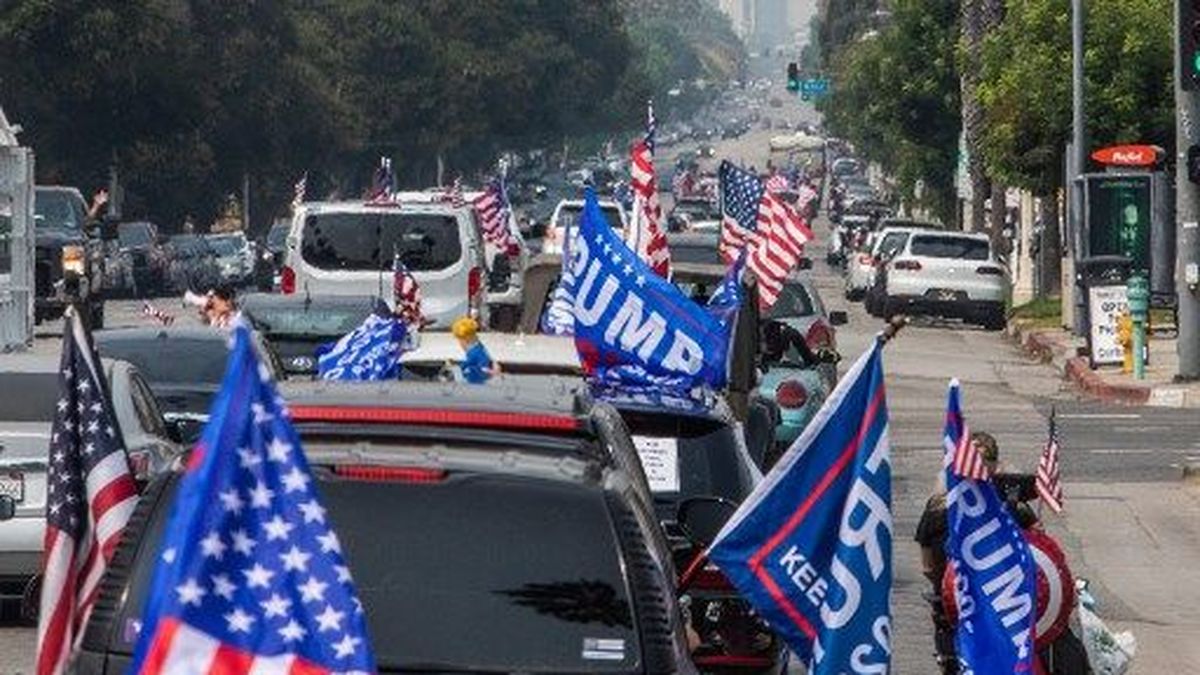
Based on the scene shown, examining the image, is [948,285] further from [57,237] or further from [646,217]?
[646,217]

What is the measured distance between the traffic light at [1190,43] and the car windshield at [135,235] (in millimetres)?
32784

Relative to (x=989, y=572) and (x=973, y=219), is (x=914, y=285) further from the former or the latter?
(x=989, y=572)

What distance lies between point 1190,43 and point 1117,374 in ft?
23.9

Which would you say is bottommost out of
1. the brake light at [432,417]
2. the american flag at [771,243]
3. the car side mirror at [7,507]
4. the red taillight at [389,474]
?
the car side mirror at [7,507]

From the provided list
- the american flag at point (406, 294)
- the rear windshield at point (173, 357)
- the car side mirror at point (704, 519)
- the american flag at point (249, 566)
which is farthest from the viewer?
the american flag at point (406, 294)

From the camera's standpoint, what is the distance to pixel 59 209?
50.5 metres

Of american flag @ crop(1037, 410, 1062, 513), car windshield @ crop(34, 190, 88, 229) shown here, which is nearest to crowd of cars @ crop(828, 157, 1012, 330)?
car windshield @ crop(34, 190, 88, 229)

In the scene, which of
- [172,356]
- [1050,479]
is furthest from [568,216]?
[1050,479]

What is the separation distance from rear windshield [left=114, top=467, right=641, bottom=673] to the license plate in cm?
950

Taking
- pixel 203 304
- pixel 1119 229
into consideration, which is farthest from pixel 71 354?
pixel 1119 229

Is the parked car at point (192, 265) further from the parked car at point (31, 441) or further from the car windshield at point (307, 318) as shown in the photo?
the parked car at point (31, 441)

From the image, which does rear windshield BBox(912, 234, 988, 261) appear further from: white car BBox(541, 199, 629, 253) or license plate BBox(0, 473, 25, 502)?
license plate BBox(0, 473, 25, 502)

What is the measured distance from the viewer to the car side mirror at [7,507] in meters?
17.6

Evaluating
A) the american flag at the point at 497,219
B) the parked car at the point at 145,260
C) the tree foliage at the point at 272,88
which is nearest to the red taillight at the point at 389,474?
the american flag at the point at 497,219
